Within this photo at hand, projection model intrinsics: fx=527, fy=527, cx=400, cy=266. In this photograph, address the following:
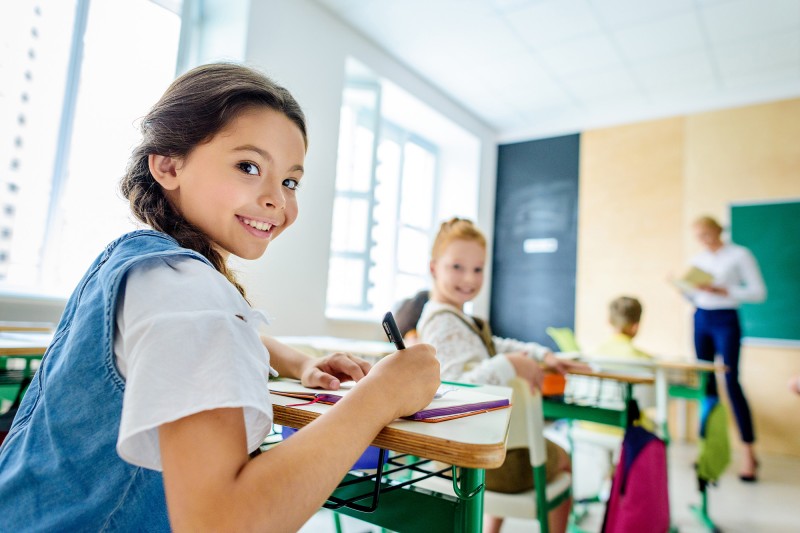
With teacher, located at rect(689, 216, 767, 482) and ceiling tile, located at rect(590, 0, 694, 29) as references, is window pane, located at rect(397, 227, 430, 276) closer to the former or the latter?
teacher, located at rect(689, 216, 767, 482)

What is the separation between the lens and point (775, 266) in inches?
170

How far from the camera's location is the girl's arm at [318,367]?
0.84m

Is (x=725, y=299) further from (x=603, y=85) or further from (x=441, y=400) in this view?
(x=441, y=400)

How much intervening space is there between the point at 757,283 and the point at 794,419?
4.17ft

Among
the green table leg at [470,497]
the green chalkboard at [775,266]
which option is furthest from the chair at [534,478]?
the green chalkboard at [775,266]

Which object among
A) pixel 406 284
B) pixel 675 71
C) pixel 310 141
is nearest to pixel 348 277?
pixel 310 141

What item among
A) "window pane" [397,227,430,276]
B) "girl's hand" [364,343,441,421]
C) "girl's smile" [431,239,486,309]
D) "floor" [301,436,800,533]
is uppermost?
"window pane" [397,227,430,276]

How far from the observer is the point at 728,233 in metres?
4.56

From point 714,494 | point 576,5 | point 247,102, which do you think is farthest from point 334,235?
point 247,102

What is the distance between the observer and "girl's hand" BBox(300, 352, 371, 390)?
0.83m

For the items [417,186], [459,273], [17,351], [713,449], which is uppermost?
[417,186]

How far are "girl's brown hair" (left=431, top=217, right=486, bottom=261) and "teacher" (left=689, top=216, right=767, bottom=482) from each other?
263 cm

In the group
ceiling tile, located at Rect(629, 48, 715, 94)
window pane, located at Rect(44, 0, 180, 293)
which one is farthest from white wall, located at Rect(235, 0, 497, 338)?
ceiling tile, located at Rect(629, 48, 715, 94)

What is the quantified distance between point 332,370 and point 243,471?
18.9 inches
